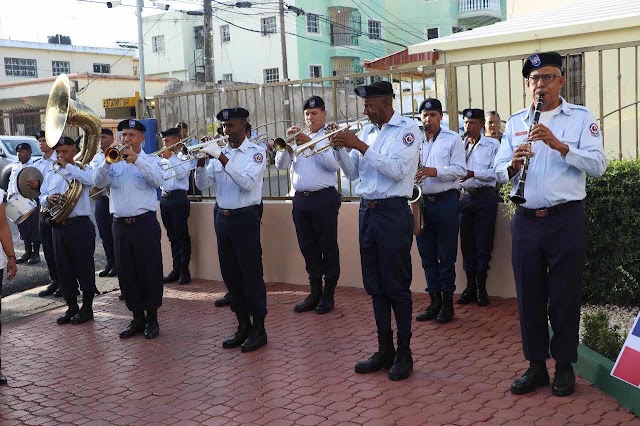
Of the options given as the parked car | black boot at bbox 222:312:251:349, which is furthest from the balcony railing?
black boot at bbox 222:312:251:349

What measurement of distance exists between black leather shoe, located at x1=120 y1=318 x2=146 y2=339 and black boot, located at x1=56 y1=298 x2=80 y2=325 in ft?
3.46

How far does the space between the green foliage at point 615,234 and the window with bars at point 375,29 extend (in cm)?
3961

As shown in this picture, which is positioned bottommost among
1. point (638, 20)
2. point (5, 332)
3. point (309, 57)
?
point (5, 332)

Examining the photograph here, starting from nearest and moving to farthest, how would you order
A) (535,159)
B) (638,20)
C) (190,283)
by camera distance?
(535,159)
(190,283)
(638,20)

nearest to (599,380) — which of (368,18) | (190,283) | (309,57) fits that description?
(190,283)

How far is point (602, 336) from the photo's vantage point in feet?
16.9

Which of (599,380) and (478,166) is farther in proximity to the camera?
(478,166)

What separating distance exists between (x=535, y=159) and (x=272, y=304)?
4.16 meters

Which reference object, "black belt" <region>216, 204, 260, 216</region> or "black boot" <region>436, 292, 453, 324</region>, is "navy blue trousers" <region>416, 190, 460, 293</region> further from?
"black belt" <region>216, 204, 260, 216</region>

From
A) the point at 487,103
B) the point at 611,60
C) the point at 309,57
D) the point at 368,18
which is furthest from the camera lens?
the point at 368,18

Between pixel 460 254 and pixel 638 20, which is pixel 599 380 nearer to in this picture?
pixel 460 254

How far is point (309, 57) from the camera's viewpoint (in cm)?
4075

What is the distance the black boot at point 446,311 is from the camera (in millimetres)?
6738

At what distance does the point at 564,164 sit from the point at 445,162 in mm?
2081
